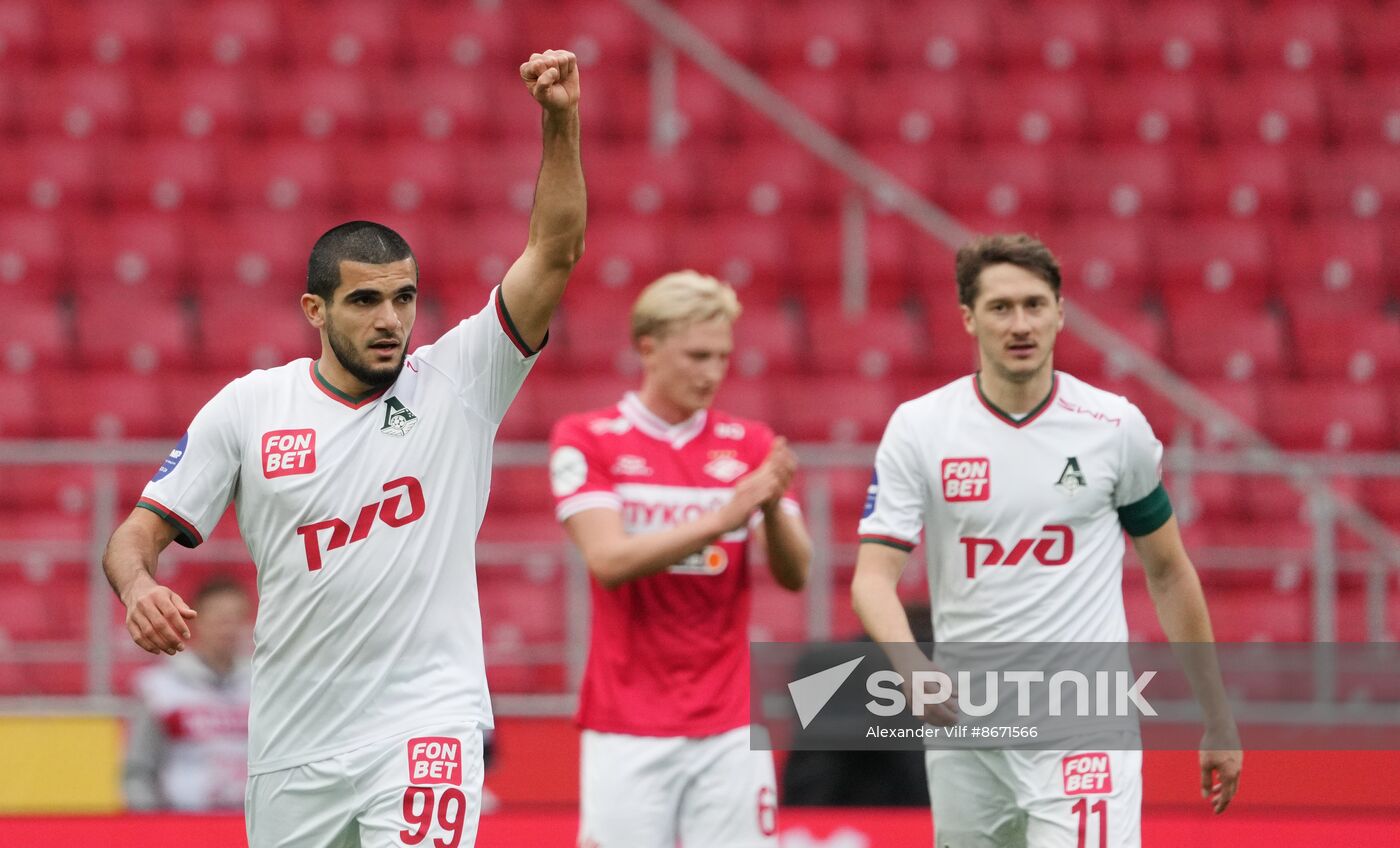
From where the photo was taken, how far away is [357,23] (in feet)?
45.4

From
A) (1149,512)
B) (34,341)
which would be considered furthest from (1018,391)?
(34,341)

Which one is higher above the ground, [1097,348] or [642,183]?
[642,183]

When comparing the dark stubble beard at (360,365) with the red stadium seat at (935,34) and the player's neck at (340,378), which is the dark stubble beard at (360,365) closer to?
the player's neck at (340,378)

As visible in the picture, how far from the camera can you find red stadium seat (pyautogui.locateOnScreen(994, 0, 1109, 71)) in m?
14.1

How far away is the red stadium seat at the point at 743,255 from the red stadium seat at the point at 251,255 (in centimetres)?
266

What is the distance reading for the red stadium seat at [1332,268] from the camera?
42.0ft

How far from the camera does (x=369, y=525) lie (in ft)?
14.2

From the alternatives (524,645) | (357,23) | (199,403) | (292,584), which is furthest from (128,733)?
(357,23)

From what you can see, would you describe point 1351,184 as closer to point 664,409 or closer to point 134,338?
point 134,338

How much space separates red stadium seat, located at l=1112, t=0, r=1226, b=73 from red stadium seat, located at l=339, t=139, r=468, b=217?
5.45m

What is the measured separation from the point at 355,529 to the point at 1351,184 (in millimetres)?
11111

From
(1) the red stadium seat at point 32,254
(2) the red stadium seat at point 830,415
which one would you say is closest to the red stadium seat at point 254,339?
(1) the red stadium seat at point 32,254

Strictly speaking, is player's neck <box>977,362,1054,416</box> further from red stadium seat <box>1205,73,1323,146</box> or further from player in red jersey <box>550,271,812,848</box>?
red stadium seat <box>1205,73,1323,146</box>

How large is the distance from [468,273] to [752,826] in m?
7.51
